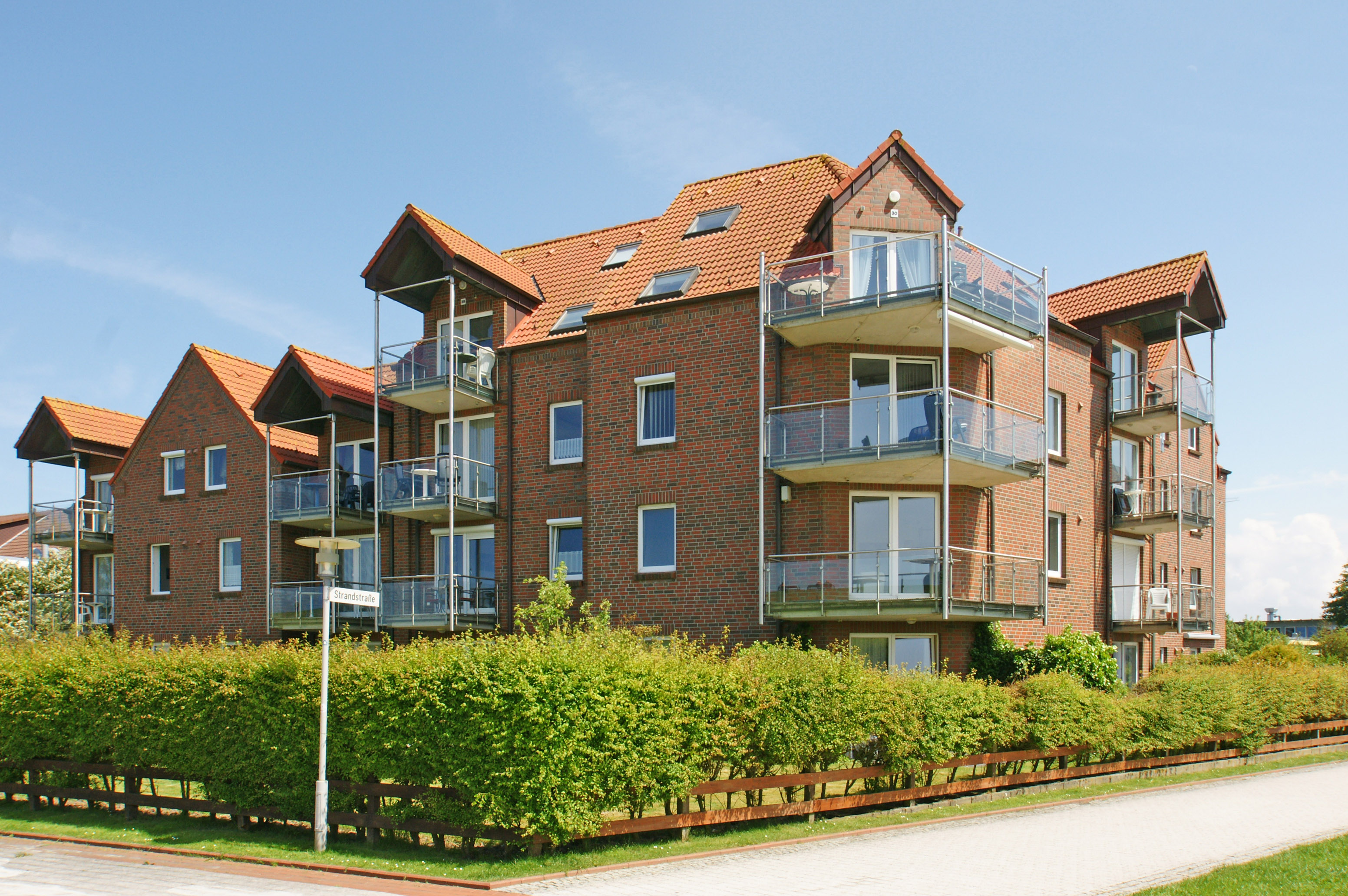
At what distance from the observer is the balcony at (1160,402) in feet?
83.1

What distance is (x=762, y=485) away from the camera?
63.3 feet

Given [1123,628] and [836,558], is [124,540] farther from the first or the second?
[1123,628]

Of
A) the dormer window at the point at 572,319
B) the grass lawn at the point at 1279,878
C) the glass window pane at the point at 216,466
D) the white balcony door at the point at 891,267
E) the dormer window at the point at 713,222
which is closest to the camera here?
the grass lawn at the point at 1279,878

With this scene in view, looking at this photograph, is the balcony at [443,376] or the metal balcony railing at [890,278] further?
the balcony at [443,376]

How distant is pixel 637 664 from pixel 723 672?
1.22 m

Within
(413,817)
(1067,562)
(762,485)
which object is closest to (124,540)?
(762,485)

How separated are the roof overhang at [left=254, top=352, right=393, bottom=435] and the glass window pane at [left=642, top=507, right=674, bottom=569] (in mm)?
7954

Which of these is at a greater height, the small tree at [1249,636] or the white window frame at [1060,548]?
the white window frame at [1060,548]

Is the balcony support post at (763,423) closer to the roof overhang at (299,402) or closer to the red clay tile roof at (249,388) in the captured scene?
the roof overhang at (299,402)

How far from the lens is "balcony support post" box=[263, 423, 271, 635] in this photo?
26.4 metres

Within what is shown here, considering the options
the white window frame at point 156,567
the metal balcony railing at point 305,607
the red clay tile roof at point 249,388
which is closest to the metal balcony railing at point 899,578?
the metal balcony railing at point 305,607

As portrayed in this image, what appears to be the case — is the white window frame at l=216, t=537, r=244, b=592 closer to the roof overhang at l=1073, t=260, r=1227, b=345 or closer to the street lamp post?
the street lamp post

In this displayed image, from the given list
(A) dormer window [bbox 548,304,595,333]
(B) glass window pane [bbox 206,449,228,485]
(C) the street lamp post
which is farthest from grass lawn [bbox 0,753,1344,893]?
(B) glass window pane [bbox 206,449,228,485]

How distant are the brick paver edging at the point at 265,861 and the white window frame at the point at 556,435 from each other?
1098cm
